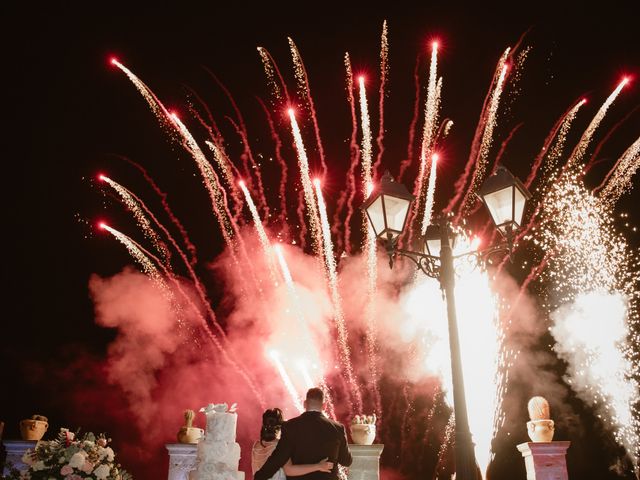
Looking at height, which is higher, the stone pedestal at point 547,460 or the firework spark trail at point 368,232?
the firework spark trail at point 368,232

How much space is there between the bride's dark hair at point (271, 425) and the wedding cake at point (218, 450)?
1.92 ft

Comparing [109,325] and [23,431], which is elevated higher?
[109,325]

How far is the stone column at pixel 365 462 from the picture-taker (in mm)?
7016

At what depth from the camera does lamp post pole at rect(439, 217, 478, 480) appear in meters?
5.09

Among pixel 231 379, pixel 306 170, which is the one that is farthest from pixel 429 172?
pixel 231 379

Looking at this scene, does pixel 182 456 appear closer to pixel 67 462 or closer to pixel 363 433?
pixel 67 462

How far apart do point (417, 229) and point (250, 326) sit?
10.8 metres

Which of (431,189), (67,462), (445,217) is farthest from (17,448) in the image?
(431,189)

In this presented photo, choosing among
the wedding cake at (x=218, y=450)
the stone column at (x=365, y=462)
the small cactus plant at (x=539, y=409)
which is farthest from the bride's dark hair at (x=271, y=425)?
the small cactus plant at (x=539, y=409)

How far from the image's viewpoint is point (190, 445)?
850 centimetres

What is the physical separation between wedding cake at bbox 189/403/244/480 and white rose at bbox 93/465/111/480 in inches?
47.7

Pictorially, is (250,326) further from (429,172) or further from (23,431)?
(23,431)

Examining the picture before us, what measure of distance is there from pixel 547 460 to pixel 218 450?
4.61 meters

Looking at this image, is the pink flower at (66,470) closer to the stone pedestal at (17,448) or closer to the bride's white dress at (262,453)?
the bride's white dress at (262,453)
